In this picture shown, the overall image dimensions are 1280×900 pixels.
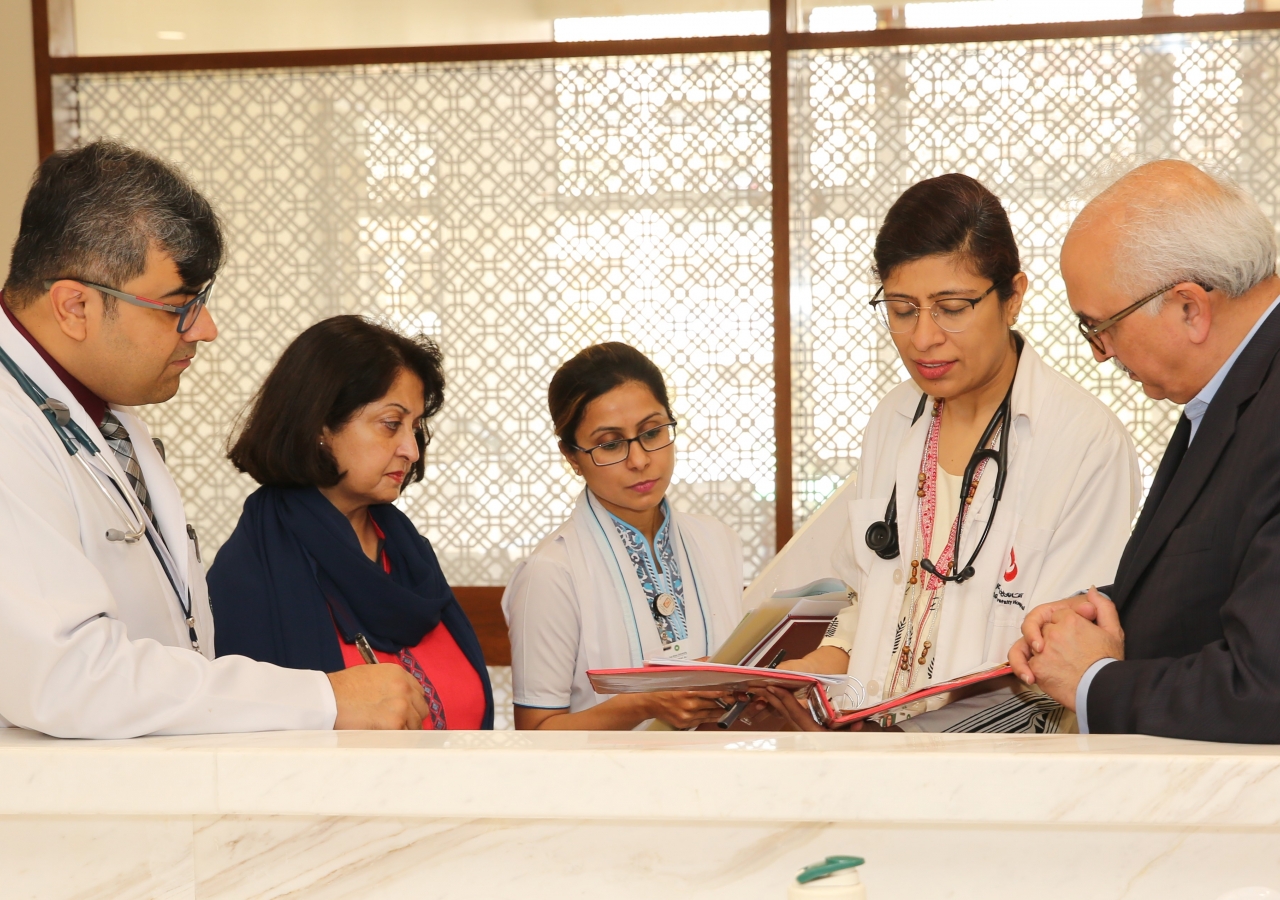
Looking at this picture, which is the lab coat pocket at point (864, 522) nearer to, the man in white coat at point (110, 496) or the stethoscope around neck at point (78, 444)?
the man in white coat at point (110, 496)

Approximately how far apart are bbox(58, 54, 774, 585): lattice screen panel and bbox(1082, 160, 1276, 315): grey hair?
7.73 feet

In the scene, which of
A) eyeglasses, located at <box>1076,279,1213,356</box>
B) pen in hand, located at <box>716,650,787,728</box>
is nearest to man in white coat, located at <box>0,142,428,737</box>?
pen in hand, located at <box>716,650,787,728</box>

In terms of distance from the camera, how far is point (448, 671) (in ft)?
8.59

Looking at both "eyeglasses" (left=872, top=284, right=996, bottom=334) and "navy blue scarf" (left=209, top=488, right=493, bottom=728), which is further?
"navy blue scarf" (left=209, top=488, right=493, bottom=728)

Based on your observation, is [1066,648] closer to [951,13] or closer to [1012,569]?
[1012,569]

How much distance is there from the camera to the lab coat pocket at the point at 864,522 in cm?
241

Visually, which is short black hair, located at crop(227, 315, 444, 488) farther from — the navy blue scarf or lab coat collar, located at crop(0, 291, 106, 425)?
lab coat collar, located at crop(0, 291, 106, 425)

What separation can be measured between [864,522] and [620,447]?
61cm

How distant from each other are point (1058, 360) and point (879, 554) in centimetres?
196

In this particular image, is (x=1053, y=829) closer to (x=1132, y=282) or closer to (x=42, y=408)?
(x=1132, y=282)

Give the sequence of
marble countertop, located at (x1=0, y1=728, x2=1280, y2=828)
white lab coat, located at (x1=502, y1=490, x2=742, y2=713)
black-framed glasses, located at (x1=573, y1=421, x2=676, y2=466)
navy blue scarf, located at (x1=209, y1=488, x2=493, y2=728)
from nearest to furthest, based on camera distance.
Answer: marble countertop, located at (x1=0, y1=728, x2=1280, y2=828) < navy blue scarf, located at (x1=209, y1=488, x2=493, y2=728) < white lab coat, located at (x1=502, y1=490, x2=742, y2=713) < black-framed glasses, located at (x1=573, y1=421, x2=676, y2=466)

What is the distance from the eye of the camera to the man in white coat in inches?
58.7

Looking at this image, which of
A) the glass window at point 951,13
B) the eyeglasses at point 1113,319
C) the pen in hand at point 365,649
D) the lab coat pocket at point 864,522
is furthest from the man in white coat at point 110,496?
the glass window at point 951,13

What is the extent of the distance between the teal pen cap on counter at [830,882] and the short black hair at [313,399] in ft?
5.42
